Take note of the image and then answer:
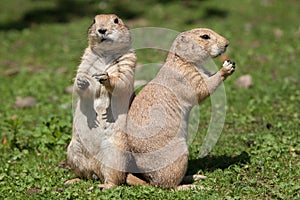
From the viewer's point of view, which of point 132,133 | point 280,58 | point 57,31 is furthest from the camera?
point 57,31

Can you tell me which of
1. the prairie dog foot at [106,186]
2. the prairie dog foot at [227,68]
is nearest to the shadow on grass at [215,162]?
the prairie dog foot at [106,186]

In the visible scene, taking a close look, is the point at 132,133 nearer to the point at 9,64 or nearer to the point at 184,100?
the point at 184,100

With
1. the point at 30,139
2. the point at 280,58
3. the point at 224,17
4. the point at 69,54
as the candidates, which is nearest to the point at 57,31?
the point at 69,54

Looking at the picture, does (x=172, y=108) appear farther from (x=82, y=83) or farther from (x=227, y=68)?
(x=82, y=83)

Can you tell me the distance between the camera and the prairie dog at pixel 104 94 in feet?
14.9

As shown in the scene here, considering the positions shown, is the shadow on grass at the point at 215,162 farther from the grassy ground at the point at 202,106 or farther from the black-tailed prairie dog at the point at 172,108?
the black-tailed prairie dog at the point at 172,108

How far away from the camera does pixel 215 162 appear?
17.9 ft

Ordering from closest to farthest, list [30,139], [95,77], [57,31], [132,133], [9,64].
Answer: [95,77] < [132,133] < [30,139] < [9,64] < [57,31]

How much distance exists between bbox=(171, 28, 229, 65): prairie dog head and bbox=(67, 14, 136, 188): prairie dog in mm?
486

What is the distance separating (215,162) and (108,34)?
71.0 inches

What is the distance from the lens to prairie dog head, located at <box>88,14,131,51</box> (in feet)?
14.7

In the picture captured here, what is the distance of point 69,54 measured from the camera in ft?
34.1

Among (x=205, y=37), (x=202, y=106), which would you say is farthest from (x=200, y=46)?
(x=202, y=106)

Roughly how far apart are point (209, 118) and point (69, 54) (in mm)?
4189
